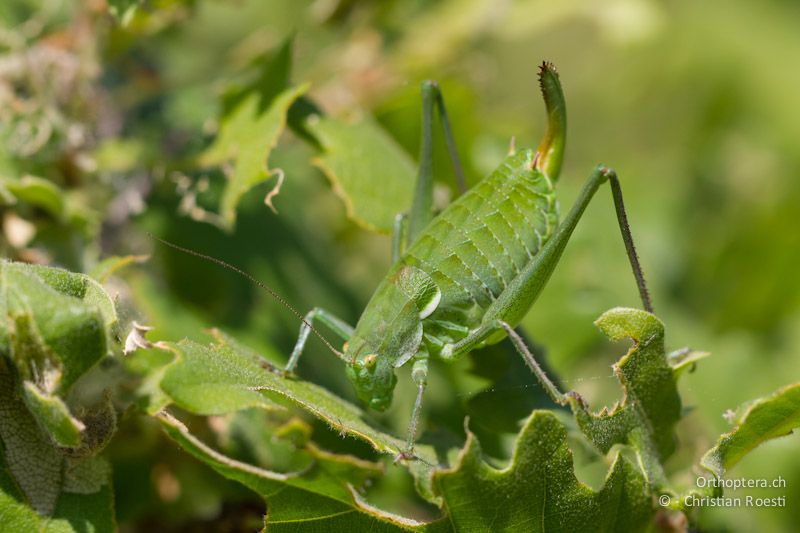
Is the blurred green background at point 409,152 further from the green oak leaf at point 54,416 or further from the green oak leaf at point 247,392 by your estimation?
the green oak leaf at point 54,416

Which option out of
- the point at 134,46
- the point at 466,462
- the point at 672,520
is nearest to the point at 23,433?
the point at 466,462

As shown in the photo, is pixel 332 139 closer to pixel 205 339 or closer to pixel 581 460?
pixel 205 339

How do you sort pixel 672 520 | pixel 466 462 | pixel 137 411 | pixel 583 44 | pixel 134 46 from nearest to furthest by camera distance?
1. pixel 466 462
2. pixel 137 411
3. pixel 672 520
4. pixel 134 46
5. pixel 583 44

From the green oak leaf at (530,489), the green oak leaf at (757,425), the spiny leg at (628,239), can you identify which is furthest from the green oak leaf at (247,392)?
the spiny leg at (628,239)

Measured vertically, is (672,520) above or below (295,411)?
above

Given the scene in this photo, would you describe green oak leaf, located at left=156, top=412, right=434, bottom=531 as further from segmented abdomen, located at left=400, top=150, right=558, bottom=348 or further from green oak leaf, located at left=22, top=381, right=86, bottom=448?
segmented abdomen, located at left=400, top=150, right=558, bottom=348

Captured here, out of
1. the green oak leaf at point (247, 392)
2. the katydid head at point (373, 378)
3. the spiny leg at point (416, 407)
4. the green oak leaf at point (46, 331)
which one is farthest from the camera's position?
the katydid head at point (373, 378)
